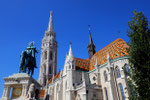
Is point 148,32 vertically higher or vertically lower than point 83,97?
higher

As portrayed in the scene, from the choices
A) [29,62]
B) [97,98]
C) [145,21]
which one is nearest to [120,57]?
[97,98]

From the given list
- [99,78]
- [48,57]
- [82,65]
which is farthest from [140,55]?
[48,57]

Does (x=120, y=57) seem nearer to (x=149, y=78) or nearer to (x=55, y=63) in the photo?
(x=149, y=78)

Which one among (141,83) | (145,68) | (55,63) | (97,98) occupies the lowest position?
(97,98)

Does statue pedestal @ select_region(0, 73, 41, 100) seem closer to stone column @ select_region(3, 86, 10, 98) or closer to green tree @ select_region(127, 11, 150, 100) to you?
stone column @ select_region(3, 86, 10, 98)

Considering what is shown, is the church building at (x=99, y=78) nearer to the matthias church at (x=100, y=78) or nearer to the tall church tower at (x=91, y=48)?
the matthias church at (x=100, y=78)

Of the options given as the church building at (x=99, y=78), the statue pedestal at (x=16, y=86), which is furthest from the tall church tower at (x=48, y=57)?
the statue pedestal at (x=16, y=86)

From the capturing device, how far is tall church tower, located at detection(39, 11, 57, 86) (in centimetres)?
5411

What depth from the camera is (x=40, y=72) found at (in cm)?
5647

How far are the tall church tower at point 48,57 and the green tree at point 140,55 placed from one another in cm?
4112

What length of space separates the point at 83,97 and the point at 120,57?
10380mm

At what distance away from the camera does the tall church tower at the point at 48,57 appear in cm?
5411

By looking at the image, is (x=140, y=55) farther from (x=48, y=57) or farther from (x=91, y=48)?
(x=48, y=57)

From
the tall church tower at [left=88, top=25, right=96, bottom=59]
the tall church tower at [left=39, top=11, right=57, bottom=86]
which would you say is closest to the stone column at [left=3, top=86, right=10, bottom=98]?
the tall church tower at [left=88, top=25, right=96, bottom=59]
